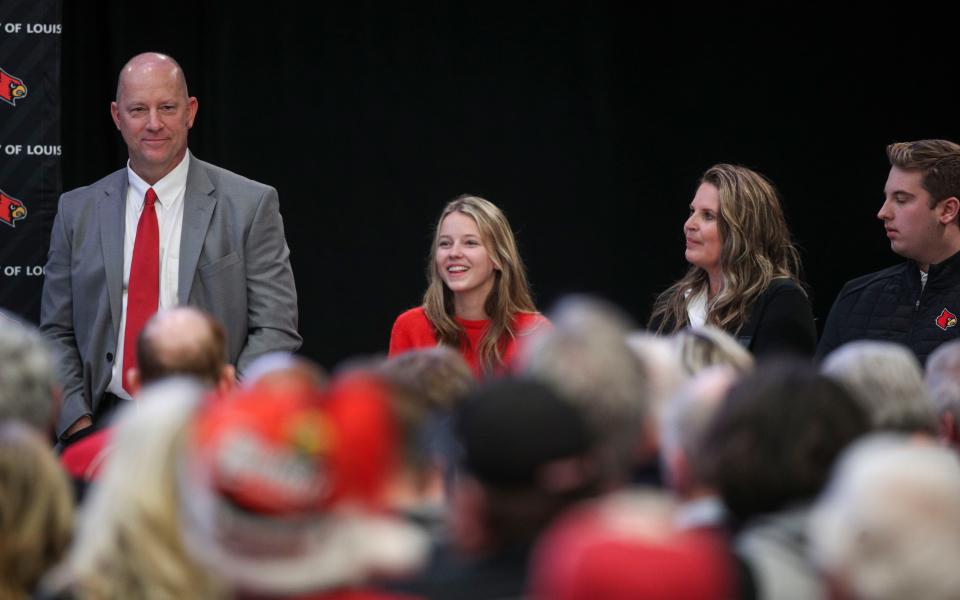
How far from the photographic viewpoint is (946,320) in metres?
4.48

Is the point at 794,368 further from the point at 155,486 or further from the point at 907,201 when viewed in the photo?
the point at 907,201

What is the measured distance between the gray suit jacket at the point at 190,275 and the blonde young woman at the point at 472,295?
20.2 inches

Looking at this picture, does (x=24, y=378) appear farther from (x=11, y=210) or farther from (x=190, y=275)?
(x=11, y=210)

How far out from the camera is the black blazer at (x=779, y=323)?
4.19 m

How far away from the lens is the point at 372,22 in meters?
5.85

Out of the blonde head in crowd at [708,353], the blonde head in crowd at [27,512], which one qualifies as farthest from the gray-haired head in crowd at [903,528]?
the blonde head in crowd at [27,512]

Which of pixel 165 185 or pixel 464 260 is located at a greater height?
pixel 165 185

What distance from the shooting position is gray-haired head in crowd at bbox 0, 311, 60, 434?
7.81ft

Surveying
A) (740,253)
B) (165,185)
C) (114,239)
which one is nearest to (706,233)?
(740,253)

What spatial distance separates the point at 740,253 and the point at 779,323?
354mm

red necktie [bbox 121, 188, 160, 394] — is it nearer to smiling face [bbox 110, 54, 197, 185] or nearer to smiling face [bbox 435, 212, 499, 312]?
smiling face [bbox 110, 54, 197, 185]

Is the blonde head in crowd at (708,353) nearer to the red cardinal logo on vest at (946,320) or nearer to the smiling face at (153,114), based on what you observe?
the red cardinal logo on vest at (946,320)

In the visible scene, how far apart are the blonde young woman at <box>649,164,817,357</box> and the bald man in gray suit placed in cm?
136

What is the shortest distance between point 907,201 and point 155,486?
3337mm
